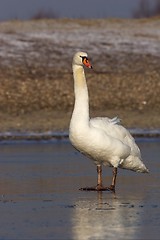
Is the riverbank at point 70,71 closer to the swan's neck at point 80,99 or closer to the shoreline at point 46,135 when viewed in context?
the shoreline at point 46,135

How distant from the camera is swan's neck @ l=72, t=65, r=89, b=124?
1302cm

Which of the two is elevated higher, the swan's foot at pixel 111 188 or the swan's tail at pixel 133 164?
the swan's tail at pixel 133 164

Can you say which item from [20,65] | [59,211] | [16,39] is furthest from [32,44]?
[59,211]

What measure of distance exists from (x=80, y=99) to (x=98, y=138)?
736 mm

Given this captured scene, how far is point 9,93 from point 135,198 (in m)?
15.3

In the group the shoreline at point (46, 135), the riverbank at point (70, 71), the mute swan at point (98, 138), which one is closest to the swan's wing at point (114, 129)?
the mute swan at point (98, 138)

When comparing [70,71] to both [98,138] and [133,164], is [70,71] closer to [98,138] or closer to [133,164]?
[133,164]

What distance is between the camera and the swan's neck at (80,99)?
13020mm

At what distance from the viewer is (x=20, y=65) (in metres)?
31.5

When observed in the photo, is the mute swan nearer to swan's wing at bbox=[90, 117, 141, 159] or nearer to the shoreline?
swan's wing at bbox=[90, 117, 141, 159]

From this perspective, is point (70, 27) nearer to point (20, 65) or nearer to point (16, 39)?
point (16, 39)

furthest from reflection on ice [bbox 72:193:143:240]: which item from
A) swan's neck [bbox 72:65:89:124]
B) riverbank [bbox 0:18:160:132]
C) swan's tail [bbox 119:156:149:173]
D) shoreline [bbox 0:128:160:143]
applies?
riverbank [bbox 0:18:160:132]

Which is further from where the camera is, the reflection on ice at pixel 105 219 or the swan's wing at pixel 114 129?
the swan's wing at pixel 114 129

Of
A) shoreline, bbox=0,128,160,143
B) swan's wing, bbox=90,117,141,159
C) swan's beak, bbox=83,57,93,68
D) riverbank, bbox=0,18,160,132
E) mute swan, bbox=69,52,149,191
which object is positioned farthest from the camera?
riverbank, bbox=0,18,160,132
